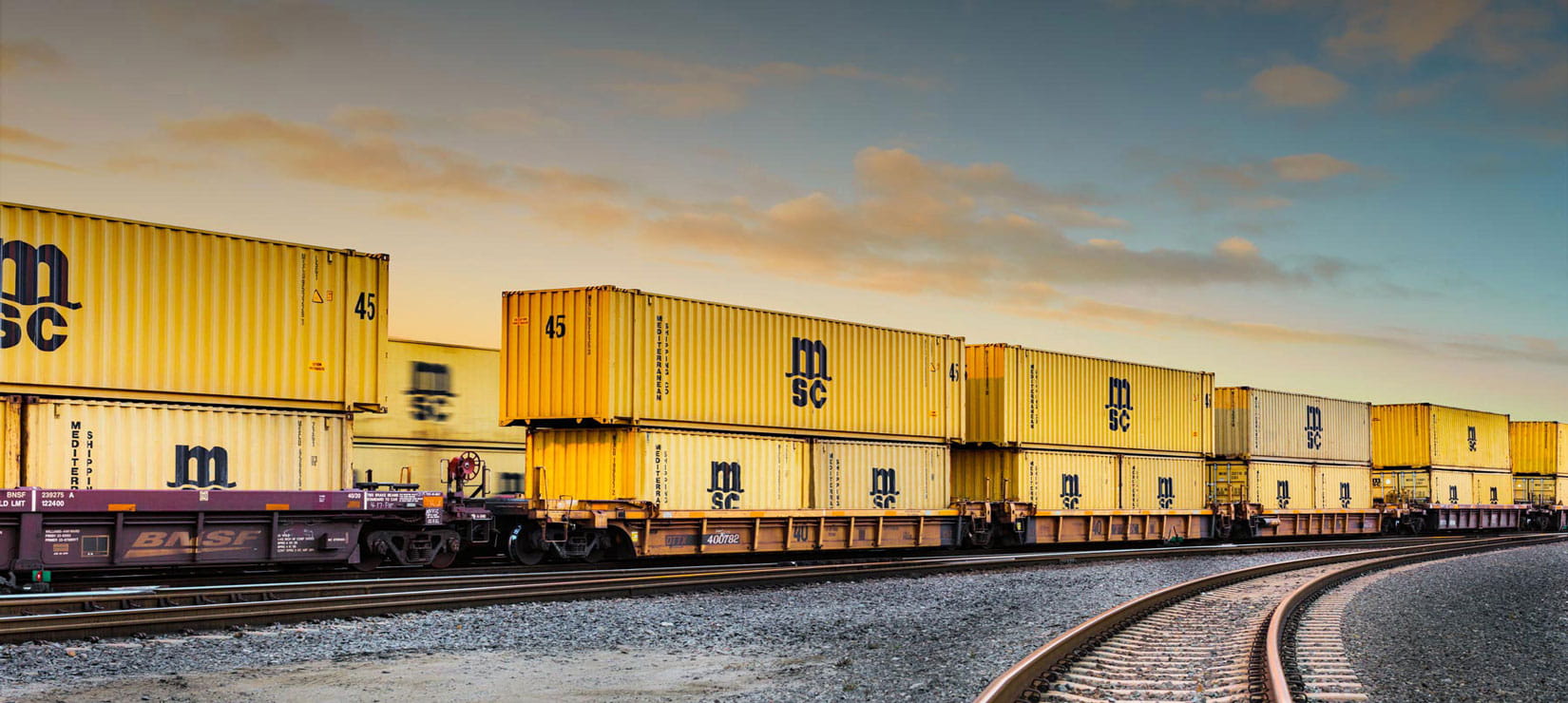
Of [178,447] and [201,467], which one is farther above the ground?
[178,447]

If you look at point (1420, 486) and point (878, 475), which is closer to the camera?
point (878, 475)

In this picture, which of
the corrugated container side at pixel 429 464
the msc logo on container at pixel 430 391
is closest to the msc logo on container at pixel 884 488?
the corrugated container side at pixel 429 464

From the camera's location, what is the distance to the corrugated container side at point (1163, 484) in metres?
31.6

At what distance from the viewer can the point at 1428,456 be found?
4362 cm

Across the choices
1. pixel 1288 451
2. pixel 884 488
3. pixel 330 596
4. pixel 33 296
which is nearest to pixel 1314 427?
pixel 1288 451

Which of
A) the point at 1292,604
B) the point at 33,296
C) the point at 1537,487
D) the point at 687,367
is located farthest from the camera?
the point at 1537,487

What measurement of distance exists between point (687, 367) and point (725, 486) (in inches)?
88.7

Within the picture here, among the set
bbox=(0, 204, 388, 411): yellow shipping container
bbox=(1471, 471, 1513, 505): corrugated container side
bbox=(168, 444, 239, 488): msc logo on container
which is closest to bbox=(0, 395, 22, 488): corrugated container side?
bbox=(0, 204, 388, 411): yellow shipping container

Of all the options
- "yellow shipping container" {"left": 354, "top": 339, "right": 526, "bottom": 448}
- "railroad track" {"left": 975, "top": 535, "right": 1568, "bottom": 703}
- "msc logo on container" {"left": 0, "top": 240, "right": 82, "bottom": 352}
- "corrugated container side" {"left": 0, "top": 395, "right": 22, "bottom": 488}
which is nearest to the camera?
"railroad track" {"left": 975, "top": 535, "right": 1568, "bottom": 703}

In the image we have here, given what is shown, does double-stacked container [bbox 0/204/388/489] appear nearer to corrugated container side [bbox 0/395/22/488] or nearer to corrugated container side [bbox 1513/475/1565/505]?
corrugated container side [bbox 0/395/22/488]

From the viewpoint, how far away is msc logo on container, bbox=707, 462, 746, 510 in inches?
864

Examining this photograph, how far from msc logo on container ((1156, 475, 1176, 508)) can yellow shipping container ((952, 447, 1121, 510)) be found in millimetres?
2309

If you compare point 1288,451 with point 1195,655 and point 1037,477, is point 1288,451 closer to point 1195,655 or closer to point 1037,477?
point 1037,477

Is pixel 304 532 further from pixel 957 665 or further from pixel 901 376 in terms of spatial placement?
pixel 901 376
